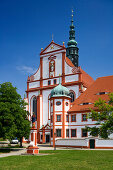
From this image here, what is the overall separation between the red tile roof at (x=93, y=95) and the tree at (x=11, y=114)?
12.4 m

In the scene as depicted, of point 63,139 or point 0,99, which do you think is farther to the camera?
point 63,139

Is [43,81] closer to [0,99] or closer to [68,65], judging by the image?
[68,65]

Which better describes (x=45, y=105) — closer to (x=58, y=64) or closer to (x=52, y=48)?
(x=58, y=64)

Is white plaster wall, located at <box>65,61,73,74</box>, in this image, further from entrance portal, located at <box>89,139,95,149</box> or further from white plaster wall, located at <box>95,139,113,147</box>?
white plaster wall, located at <box>95,139,113,147</box>

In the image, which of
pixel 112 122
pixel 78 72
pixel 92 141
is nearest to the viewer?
pixel 112 122

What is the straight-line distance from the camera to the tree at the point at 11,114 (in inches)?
1216

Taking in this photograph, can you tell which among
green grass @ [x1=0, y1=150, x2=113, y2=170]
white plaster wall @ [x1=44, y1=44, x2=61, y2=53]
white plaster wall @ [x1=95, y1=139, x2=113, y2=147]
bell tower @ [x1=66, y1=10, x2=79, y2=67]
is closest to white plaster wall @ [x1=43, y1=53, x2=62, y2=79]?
white plaster wall @ [x1=44, y1=44, x2=61, y2=53]

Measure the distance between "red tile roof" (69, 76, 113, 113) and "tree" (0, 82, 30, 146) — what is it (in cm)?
1236

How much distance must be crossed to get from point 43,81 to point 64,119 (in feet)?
44.4

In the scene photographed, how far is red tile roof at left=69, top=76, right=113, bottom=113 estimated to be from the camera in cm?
4286

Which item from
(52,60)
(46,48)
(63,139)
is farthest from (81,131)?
(46,48)

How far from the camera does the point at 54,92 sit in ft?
153

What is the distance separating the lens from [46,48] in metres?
55.7

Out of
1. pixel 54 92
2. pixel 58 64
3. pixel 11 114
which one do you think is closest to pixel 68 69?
pixel 58 64
